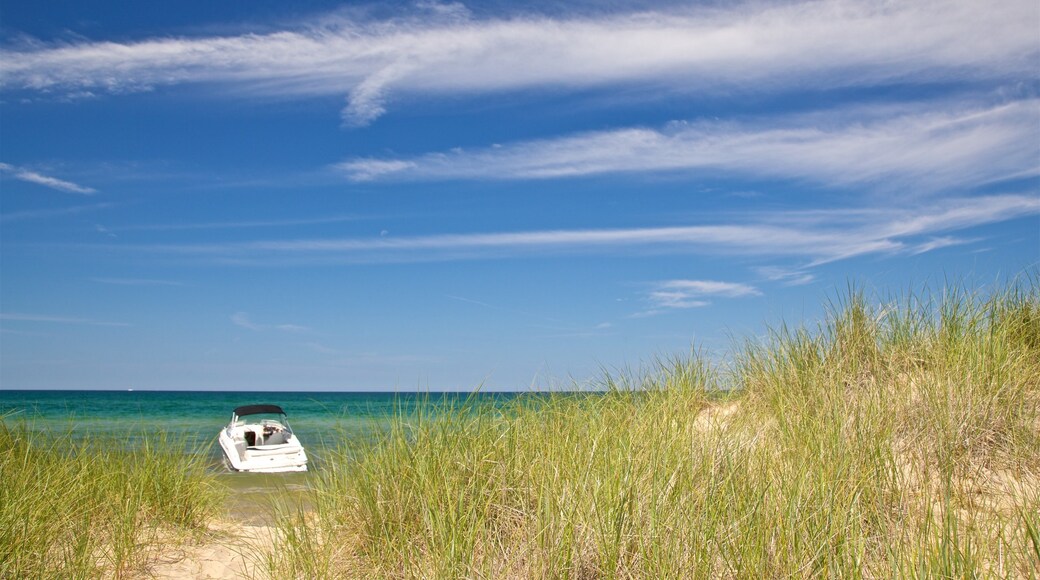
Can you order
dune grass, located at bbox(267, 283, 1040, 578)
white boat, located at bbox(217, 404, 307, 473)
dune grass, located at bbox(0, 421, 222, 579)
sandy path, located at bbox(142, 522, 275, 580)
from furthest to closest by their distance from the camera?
1. white boat, located at bbox(217, 404, 307, 473)
2. sandy path, located at bbox(142, 522, 275, 580)
3. dune grass, located at bbox(0, 421, 222, 579)
4. dune grass, located at bbox(267, 283, 1040, 578)

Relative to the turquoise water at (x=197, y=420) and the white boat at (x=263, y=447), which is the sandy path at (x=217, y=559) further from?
the white boat at (x=263, y=447)

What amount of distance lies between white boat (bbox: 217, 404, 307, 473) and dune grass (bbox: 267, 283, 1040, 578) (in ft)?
33.8

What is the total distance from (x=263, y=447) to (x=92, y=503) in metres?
10.4

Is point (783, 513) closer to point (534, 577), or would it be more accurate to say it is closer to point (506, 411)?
point (534, 577)

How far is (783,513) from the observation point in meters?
3.62

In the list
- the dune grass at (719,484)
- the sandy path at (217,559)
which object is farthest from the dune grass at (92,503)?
the dune grass at (719,484)

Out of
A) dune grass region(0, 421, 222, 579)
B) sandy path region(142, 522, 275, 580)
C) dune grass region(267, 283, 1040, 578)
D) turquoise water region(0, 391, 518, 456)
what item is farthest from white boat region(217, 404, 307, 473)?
dune grass region(267, 283, 1040, 578)

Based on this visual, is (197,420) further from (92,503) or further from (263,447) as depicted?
(92,503)

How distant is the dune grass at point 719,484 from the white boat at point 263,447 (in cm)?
1031

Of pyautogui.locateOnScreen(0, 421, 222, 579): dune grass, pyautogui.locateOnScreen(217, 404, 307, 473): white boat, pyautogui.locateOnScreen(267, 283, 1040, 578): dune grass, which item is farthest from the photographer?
pyautogui.locateOnScreen(217, 404, 307, 473): white boat

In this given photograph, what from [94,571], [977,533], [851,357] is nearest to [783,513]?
[977,533]

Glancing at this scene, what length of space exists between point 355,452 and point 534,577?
232 cm

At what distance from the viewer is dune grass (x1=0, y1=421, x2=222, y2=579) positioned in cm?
443

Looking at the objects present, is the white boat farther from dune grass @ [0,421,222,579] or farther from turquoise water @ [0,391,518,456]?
dune grass @ [0,421,222,579]
